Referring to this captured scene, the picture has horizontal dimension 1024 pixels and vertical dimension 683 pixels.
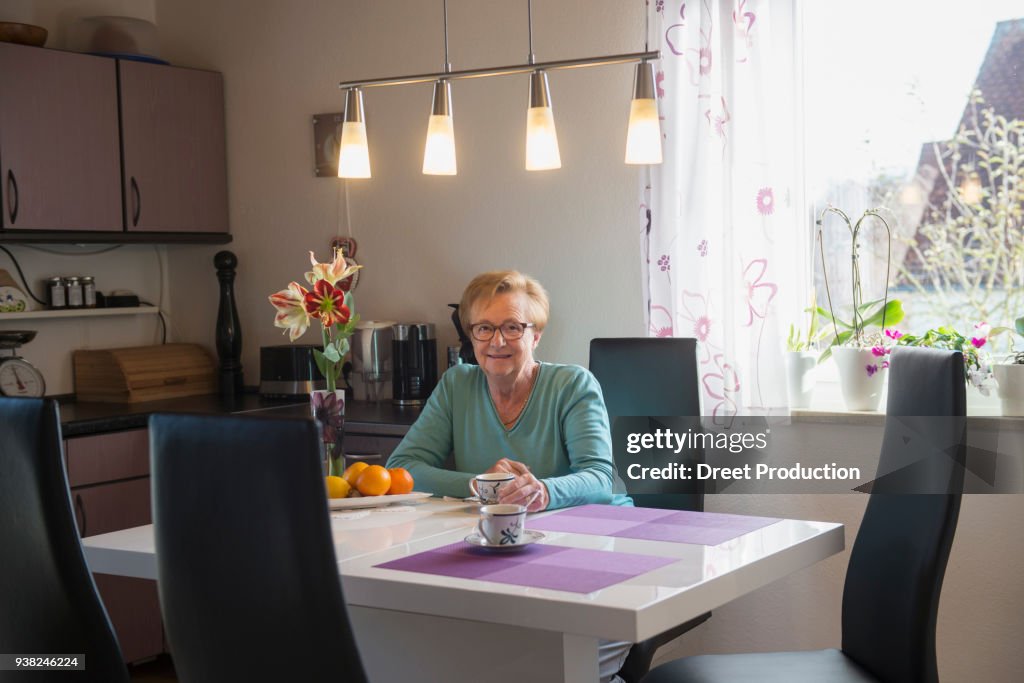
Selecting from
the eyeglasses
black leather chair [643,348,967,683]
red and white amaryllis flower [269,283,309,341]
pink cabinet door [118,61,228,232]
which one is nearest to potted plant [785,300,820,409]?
the eyeglasses

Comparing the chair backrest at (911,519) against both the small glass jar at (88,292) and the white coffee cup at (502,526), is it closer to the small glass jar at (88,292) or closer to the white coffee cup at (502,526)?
the white coffee cup at (502,526)

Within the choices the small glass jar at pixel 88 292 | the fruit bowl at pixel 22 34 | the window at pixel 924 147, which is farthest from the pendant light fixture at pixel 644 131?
the small glass jar at pixel 88 292

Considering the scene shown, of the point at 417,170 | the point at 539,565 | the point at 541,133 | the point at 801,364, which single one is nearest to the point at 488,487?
the point at 539,565

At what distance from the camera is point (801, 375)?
3.21 metres

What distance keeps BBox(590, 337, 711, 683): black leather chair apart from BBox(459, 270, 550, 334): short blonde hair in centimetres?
31

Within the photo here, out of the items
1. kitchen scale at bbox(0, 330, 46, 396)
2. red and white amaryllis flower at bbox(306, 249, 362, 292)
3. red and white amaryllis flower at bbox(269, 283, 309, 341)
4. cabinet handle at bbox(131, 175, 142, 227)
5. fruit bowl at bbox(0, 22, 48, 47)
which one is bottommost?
kitchen scale at bbox(0, 330, 46, 396)

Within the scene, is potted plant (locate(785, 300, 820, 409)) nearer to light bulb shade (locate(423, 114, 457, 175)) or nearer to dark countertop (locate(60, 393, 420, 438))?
dark countertop (locate(60, 393, 420, 438))

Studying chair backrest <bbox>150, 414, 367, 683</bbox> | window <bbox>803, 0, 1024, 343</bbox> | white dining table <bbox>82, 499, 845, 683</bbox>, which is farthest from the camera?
window <bbox>803, 0, 1024, 343</bbox>

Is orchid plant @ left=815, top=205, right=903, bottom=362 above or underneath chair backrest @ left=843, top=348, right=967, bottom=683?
above

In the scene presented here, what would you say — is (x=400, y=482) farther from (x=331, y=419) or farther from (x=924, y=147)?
(x=924, y=147)

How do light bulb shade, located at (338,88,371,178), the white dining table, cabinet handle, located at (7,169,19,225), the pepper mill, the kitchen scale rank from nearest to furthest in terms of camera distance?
the white dining table, light bulb shade, located at (338,88,371,178), cabinet handle, located at (7,169,19,225), the kitchen scale, the pepper mill

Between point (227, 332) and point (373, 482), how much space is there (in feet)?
6.60

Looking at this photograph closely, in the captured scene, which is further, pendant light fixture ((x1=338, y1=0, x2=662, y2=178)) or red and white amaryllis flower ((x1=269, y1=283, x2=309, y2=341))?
red and white amaryllis flower ((x1=269, y1=283, x2=309, y2=341))

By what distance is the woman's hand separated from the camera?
7.45 feet
